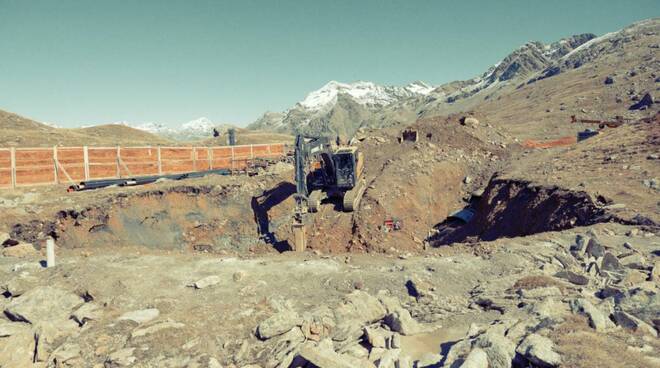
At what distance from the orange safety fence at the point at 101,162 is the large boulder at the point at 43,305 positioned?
553 inches

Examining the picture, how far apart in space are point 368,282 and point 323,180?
11326 millimetres

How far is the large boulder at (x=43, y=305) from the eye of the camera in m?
8.23

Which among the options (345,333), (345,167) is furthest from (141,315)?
(345,167)

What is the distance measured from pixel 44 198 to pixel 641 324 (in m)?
23.3

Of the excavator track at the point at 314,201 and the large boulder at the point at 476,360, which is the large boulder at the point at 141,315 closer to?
the large boulder at the point at 476,360

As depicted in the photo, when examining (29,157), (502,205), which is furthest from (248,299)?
(29,157)

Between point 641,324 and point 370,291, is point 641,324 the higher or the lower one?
the higher one

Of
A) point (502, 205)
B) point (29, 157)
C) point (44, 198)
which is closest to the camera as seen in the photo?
point (502, 205)

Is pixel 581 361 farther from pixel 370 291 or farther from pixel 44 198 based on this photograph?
pixel 44 198

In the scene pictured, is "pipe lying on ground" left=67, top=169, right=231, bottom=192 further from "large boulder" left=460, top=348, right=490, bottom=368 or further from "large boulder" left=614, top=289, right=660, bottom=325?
"large boulder" left=614, top=289, right=660, bottom=325

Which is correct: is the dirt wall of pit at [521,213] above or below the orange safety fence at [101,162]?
below

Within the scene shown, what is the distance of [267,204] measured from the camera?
21188 millimetres

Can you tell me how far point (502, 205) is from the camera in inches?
639

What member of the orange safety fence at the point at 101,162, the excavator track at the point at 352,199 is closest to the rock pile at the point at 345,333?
the excavator track at the point at 352,199
